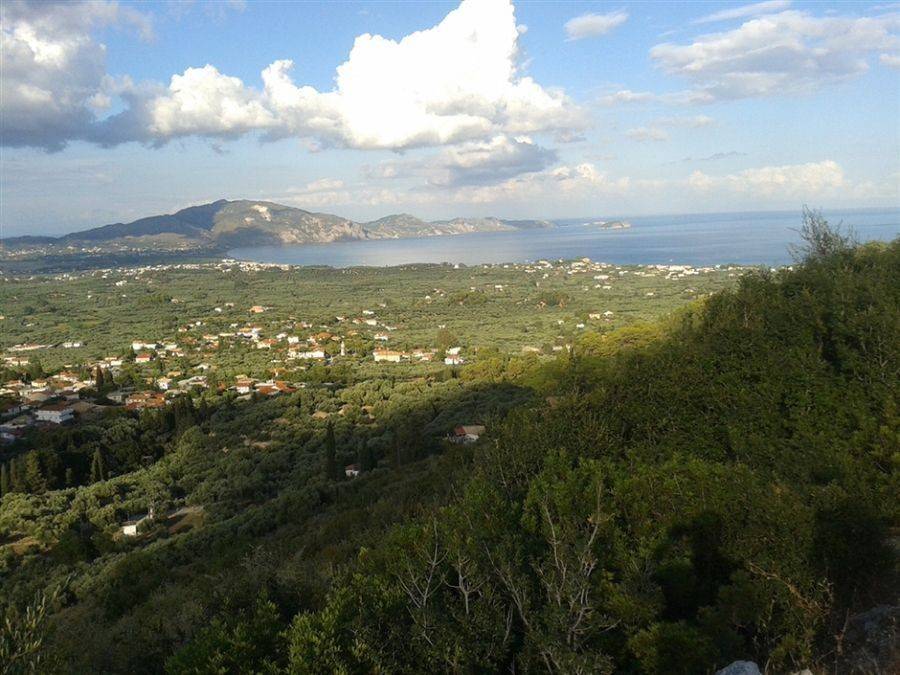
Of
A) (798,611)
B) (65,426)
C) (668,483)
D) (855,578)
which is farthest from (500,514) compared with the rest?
(65,426)

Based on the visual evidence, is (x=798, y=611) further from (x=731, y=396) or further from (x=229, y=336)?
(x=229, y=336)

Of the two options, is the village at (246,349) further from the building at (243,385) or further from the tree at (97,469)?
the tree at (97,469)

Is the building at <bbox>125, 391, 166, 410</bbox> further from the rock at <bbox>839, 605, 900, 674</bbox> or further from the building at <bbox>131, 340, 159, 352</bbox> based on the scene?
the rock at <bbox>839, 605, 900, 674</bbox>

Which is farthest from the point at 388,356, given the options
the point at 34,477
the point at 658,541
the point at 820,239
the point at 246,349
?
the point at 658,541

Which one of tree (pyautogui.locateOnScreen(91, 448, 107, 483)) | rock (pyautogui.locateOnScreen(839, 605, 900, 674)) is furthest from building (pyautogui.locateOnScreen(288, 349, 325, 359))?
rock (pyautogui.locateOnScreen(839, 605, 900, 674))

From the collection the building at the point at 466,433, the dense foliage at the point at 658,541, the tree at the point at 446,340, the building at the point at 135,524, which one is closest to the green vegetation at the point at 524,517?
the dense foliage at the point at 658,541

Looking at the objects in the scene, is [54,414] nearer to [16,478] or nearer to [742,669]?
[16,478]
